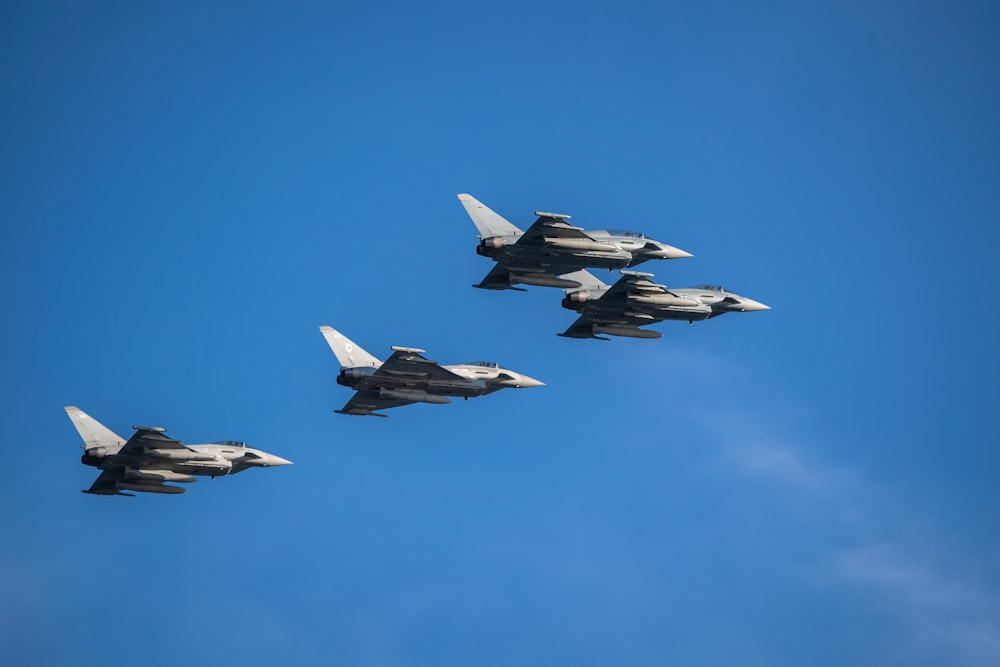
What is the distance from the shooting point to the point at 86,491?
7162 cm

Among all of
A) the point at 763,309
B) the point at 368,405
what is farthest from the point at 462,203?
the point at 763,309

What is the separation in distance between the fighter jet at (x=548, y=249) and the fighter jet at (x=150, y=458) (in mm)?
17104

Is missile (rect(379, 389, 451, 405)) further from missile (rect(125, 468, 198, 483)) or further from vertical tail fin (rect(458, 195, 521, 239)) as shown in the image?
missile (rect(125, 468, 198, 483))

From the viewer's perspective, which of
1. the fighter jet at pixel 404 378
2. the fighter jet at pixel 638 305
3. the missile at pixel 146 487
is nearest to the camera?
the fighter jet at pixel 404 378

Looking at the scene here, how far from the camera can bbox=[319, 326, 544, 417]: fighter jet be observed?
64562 millimetres

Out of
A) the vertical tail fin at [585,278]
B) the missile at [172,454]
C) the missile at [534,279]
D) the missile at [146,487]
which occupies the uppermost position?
the vertical tail fin at [585,278]

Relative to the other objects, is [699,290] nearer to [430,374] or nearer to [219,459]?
[430,374]

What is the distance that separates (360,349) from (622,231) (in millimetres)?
15481

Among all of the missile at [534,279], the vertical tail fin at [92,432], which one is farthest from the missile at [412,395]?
the vertical tail fin at [92,432]

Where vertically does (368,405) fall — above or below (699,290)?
below

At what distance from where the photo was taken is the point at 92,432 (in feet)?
232

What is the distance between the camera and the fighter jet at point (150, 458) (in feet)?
222

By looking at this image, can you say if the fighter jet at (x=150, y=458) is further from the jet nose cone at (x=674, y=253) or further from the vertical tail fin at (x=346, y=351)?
the jet nose cone at (x=674, y=253)

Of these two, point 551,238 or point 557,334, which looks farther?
point 557,334
